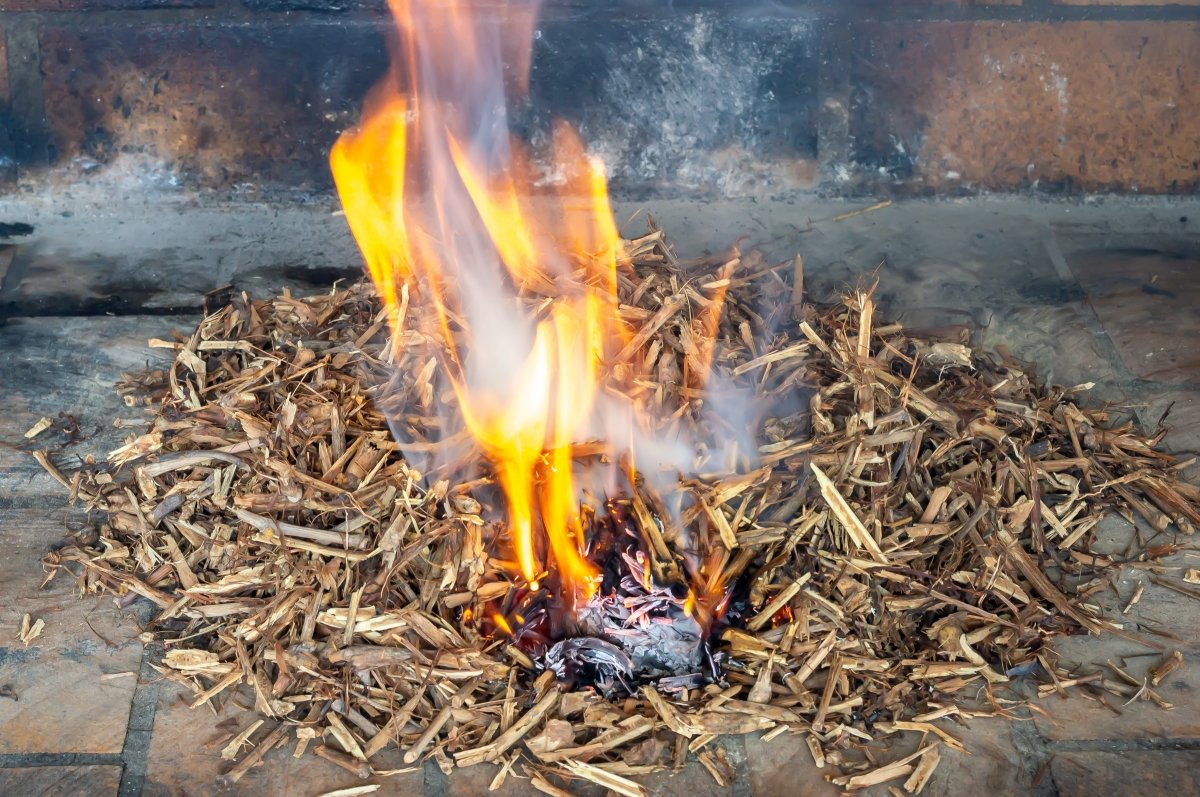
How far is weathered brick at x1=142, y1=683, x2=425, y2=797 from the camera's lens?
226 centimetres

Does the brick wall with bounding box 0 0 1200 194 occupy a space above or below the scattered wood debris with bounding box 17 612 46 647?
above

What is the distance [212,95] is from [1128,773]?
3.75m

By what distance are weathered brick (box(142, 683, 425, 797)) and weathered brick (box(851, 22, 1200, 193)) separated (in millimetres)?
3106

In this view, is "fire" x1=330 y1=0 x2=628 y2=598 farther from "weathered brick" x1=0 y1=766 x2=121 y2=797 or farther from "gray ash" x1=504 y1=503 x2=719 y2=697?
"weathered brick" x1=0 y1=766 x2=121 y2=797

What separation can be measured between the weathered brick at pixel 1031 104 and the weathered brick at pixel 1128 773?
104 inches

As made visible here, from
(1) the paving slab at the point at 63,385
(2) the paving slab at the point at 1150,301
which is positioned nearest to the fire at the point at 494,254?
(1) the paving slab at the point at 63,385

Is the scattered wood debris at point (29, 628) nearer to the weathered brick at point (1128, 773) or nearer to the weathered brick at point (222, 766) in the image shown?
the weathered brick at point (222, 766)

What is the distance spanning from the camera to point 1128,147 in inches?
174

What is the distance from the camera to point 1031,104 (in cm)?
438

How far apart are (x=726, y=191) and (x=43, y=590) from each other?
111 inches

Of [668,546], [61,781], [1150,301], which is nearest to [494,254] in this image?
[668,546]

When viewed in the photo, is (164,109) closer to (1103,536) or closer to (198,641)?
(198,641)

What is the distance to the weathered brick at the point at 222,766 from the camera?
2.26 metres

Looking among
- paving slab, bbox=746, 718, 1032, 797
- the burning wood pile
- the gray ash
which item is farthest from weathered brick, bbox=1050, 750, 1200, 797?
the gray ash
